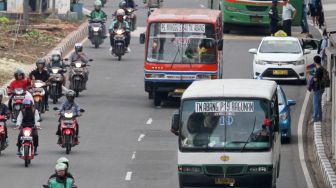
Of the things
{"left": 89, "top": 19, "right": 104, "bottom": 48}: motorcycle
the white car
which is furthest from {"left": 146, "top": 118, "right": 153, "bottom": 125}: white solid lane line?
{"left": 89, "top": 19, "right": 104, "bottom": 48}: motorcycle

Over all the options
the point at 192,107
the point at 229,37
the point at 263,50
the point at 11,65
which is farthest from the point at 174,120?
the point at 229,37

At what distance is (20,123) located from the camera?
34.2 metres

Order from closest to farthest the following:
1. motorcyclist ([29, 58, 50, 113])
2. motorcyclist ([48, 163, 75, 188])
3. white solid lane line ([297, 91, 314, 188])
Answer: motorcyclist ([48, 163, 75, 188])
white solid lane line ([297, 91, 314, 188])
motorcyclist ([29, 58, 50, 113])

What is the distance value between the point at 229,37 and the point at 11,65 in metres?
12.2

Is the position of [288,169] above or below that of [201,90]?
below

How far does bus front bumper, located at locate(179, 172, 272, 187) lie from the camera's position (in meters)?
27.5

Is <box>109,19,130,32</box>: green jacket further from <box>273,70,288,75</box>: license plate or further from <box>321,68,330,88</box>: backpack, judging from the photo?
<box>321,68,330,88</box>: backpack

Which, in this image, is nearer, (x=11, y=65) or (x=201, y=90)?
(x=201, y=90)

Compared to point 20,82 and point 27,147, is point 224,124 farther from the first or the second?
point 20,82

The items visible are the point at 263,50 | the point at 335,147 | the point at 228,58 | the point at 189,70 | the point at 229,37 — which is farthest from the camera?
the point at 229,37

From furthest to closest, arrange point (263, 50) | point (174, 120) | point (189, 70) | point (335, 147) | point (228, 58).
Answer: point (228, 58) → point (263, 50) → point (189, 70) → point (335, 147) → point (174, 120)

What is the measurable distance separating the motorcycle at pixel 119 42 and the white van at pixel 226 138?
2401 centimetres

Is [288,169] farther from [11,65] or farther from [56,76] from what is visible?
[11,65]

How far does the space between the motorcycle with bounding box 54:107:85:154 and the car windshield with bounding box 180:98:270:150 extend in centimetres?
636
